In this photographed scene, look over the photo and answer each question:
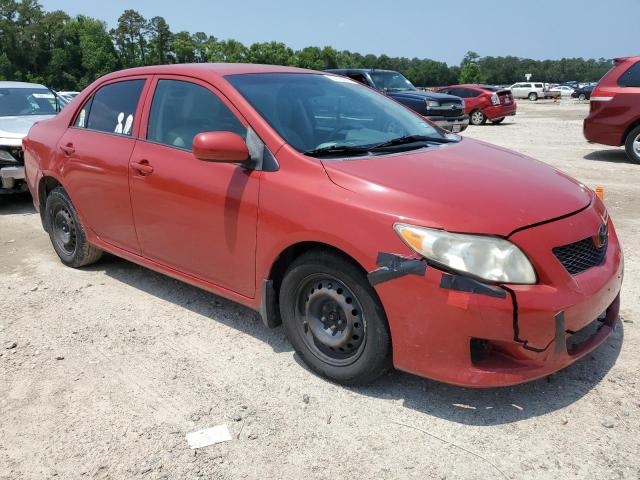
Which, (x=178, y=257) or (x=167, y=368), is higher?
(x=178, y=257)

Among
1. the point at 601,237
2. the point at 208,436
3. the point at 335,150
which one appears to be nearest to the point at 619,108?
the point at 601,237

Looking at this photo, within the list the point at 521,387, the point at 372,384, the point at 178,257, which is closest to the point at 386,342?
the point at 372,384

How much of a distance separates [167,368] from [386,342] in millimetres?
1359

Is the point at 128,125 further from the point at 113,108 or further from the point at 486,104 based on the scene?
the point at 486,104

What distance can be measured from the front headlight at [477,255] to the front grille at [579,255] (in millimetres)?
232

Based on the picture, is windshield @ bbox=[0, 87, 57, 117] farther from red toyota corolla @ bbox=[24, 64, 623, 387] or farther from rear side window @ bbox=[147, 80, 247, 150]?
rear side window @ bbox=[147, 80, 247, 150]

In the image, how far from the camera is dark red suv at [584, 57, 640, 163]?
9.58 metres

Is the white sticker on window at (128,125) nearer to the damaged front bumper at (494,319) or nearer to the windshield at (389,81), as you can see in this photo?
the damaged front bumper at (494,319)

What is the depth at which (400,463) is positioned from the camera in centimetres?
245

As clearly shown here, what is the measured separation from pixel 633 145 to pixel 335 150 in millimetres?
8689

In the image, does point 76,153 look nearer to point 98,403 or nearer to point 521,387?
point 98,403

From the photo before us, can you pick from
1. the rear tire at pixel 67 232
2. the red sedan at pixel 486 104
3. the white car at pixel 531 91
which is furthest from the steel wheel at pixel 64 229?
the white car at pixel 531 91

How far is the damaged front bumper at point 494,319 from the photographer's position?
2.46m

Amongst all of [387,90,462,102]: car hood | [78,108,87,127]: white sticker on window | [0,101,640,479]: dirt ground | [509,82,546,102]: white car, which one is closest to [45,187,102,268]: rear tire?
[78,108,87,127]: white sticker on window
